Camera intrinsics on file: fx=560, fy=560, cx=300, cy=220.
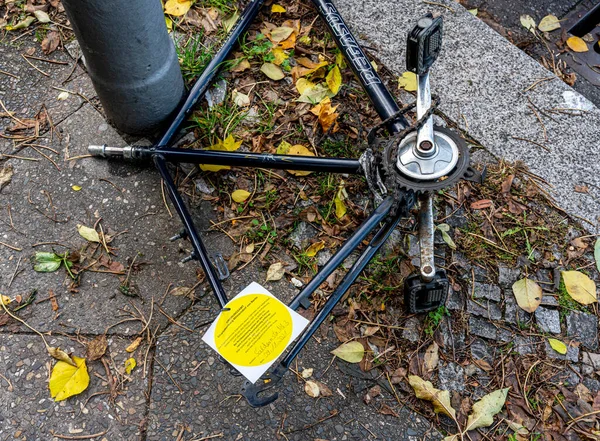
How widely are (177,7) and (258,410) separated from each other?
188 cm

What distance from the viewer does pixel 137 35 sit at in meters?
1.92

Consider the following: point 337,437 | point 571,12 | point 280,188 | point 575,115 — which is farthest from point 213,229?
point 571,12

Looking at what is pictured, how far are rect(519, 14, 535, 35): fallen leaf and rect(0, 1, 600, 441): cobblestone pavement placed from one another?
902 mm

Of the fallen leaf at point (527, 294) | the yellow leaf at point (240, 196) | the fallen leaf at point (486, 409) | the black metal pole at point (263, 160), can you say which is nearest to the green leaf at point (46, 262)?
the black metal pole at point (263, 160)

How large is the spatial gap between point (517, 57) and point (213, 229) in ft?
5.19

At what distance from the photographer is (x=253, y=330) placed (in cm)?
170

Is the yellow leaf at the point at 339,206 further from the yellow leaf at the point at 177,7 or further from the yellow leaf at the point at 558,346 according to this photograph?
the yellow leaf at the point at 177,7

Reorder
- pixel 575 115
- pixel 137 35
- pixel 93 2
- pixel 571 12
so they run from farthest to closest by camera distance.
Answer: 1. pixel 571 12
2. pixel 575 115
3. pixel 137 35
4. pixel 93 2

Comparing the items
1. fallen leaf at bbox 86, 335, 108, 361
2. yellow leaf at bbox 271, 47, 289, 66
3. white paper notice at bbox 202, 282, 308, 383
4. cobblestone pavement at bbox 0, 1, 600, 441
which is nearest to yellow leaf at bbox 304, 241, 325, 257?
cobblestone pavement at bbox 0, 1, 600, 441

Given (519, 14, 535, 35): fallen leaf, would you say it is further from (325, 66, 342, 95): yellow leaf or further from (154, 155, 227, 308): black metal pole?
(154, 155, 227, 308): black metal pole

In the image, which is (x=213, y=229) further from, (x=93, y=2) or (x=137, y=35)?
(x=93, y=2)

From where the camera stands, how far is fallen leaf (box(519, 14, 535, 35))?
9.15 ft

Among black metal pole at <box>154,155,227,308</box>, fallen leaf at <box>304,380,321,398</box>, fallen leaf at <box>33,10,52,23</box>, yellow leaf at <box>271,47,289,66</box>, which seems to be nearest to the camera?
black metal pole at <box>154,155,227,308</box>

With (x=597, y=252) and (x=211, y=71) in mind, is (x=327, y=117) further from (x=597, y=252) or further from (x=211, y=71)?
(x=597, y=252)
